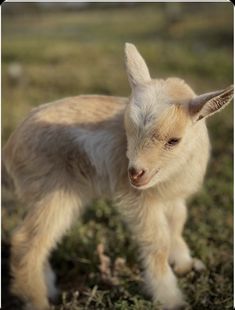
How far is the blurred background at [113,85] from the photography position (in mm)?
4855

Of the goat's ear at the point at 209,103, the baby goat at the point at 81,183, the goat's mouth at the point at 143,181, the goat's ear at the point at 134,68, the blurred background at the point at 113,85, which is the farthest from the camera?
the blurred background at the point at 113,85

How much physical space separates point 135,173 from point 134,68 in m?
0.84

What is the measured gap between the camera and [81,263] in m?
5.21

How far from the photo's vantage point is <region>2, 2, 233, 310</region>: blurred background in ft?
15.9

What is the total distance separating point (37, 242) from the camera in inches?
178

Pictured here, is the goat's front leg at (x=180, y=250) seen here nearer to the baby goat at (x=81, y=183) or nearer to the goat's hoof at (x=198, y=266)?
the goat's hoof at (x=198, y=266)

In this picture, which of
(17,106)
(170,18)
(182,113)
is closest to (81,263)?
(182,113)

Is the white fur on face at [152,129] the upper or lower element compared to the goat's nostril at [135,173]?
upper

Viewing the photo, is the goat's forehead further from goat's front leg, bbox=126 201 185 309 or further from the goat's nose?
goat's front leg, bbox=126 201 185 309

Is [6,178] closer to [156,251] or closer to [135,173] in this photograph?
[156,251]

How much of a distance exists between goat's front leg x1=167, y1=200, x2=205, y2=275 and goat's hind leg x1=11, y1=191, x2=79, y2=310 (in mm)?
914

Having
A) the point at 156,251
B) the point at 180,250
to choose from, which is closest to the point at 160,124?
the point at 156,251

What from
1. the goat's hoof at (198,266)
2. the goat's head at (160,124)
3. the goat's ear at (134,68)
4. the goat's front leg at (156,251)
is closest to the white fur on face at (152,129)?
the goat's head at (160,124)

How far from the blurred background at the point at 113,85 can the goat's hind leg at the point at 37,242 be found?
28cm
